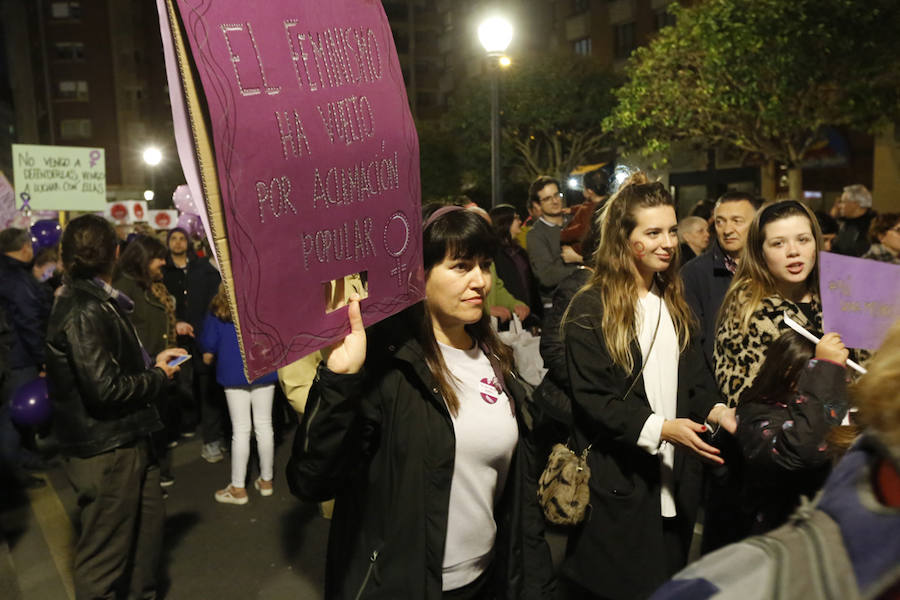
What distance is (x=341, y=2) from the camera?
1689mm

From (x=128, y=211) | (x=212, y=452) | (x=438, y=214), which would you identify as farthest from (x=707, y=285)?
(x=128, y=211)

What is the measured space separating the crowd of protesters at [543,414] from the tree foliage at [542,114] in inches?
1087

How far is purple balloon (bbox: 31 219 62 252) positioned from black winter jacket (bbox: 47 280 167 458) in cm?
649

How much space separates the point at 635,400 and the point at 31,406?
4.65 meters

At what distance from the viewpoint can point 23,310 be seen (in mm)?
6211

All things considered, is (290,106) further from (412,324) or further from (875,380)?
(875,380)

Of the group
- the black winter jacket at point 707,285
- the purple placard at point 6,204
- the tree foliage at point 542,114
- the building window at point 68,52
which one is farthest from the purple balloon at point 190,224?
the building window at point 68,52

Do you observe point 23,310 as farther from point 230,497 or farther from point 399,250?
point 399,250

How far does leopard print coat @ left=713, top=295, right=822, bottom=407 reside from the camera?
2744 mm

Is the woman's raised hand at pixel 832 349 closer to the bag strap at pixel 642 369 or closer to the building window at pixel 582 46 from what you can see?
the bag strap at pixel 642 369

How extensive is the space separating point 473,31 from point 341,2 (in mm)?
50484

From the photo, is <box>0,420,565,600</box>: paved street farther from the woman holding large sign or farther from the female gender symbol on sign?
the female gender symbol on sign

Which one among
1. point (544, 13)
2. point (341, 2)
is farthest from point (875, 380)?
point (544, 13)

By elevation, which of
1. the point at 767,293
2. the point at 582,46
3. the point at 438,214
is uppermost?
the point at 582,46
